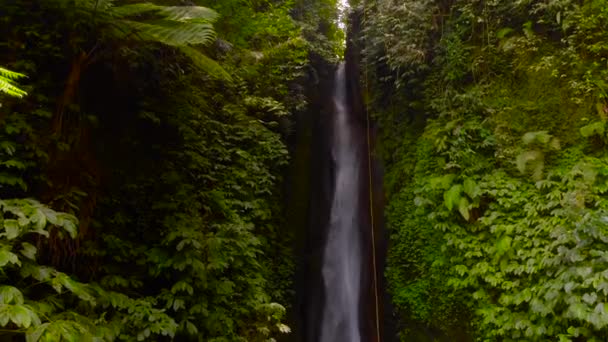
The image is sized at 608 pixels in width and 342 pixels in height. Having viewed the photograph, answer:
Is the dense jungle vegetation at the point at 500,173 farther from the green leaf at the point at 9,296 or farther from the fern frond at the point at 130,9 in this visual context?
the green leaf at the point at 9,296

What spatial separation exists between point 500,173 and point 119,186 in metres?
4.85

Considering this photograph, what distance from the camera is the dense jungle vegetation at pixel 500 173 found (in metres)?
4.77

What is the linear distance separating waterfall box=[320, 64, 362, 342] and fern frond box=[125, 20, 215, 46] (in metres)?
5.98

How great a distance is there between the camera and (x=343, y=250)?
9.40 metres

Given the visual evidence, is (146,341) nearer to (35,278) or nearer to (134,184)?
(35,278)

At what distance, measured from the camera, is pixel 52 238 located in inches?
151

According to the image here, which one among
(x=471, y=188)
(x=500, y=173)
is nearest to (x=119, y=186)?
(x=471, y=188)

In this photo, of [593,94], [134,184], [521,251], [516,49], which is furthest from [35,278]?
[516,49]

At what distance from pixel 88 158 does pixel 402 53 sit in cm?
576

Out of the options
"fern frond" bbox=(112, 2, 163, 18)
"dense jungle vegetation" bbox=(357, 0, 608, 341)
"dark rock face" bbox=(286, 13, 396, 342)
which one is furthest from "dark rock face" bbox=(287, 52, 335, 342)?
"fern frond" bbox=(112, 2, 163, 18)

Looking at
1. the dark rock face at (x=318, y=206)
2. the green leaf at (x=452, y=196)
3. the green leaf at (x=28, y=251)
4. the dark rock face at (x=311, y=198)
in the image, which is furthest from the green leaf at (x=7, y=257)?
the dark rock face at (x=311, y=198)

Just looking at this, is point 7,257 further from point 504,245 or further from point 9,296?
point 504,245

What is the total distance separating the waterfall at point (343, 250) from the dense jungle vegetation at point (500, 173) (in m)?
1.20

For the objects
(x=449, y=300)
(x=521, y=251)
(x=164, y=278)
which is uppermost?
(x=521, y=251)
